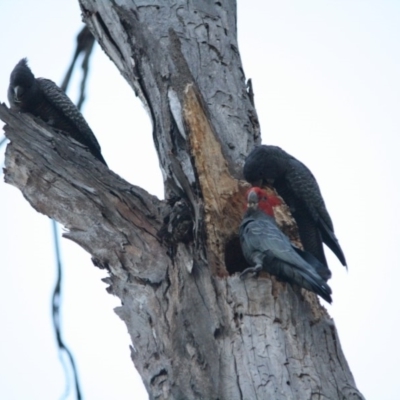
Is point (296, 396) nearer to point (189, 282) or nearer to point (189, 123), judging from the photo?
point (189, 282)

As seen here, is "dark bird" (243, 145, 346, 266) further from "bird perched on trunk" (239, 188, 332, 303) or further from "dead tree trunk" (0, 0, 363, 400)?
"bird perched on trunk" (239, 188, 332, 303)

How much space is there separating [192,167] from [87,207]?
0.59m

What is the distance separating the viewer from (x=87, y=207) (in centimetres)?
406

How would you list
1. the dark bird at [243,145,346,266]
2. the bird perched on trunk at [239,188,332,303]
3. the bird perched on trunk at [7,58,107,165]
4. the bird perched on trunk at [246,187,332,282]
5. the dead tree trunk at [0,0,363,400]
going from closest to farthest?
1. the dead tree trunk at [0,0,363,400]
2. the bird perched on trunk at [239,188,332,303]
3. the bird perched on trunk at [246,187,332,282]
4. the dark bird at [243,145,346,266]
5. the bird perched on trunk at [7,58,107,165]

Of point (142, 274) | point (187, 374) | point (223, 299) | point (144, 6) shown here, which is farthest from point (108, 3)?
point (187, 374)

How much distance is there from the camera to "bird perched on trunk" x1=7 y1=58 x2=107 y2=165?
19.5 ft

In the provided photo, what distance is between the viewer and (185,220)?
12.6ft

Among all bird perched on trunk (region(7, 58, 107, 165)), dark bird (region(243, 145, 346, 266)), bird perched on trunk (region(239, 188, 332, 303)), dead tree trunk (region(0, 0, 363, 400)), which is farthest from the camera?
bird perched on trunk (region(7, 58, 107, 165))

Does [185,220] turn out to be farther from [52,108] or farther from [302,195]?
[52,108]

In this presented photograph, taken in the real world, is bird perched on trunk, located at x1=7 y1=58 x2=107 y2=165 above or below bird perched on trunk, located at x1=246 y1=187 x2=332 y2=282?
above

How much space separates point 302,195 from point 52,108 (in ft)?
7.42

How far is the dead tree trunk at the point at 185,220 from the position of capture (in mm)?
3322

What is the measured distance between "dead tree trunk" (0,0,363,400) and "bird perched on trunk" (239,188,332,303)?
79 mm

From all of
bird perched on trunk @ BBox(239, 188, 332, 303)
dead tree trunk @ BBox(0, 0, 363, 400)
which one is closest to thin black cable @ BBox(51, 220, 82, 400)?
dead tree trunk @ BBox(0, 0, 363, 400)
